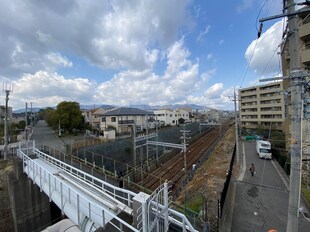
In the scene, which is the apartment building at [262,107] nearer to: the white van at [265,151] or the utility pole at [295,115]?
the white van at [265,151]

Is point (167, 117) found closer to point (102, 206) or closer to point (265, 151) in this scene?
point (265, 151)

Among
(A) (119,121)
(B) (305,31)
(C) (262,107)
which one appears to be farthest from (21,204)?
(C) (262,107)

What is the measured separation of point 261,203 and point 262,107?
40518 mm

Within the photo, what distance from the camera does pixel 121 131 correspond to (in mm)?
33219

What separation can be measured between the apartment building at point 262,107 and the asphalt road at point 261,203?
1078 inches

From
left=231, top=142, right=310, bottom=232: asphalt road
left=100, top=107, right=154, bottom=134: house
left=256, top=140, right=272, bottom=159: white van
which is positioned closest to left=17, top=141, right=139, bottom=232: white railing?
left=231, top=142, right=310, bottom=232: asphalt road

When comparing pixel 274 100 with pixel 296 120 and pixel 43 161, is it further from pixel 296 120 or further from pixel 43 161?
pixel 43 161

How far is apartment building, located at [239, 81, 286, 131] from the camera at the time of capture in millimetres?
39938

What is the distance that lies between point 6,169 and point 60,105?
21.3 m

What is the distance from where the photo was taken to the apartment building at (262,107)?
131ft

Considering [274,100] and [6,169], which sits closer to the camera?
[6,169]

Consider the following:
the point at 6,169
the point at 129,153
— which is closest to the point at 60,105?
the point at 129,153

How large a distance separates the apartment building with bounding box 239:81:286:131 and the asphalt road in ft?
89.8

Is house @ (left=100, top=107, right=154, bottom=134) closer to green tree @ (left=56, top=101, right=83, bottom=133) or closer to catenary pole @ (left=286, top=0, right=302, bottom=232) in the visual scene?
green tree @ (left=56, top=101, right=83, bottom=133)
